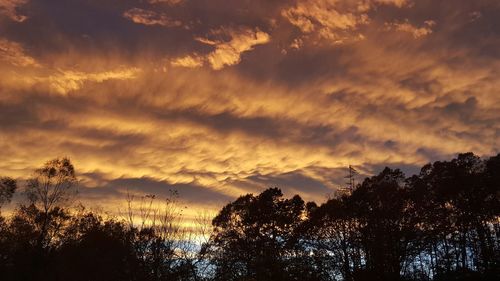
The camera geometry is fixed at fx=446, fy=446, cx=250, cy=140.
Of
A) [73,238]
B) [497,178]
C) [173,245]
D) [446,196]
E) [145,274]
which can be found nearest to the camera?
[145,274]

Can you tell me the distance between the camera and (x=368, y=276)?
33.3 m

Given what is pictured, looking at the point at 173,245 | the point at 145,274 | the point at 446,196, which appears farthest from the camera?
the point at 446,196

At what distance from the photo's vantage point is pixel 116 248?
38.5m

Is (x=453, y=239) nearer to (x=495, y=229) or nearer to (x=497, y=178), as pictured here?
(x=495, y=229)

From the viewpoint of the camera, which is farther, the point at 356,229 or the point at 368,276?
the point at 356,229

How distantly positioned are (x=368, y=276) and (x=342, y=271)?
137 inches

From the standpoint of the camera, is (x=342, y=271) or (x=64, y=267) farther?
(x=64, y=267)

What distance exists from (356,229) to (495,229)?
14.3 meters

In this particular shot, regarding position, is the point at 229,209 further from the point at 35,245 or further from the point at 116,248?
the point at 35,245

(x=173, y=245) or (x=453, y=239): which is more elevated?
(x=453, y=239)

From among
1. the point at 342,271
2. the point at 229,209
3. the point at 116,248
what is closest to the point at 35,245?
the point at 116,248

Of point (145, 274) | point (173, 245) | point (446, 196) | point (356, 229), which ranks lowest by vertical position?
point (145, 274)

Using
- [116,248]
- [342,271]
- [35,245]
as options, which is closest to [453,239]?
[342,271]

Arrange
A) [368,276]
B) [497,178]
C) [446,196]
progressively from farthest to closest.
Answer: [446,196], [497,178], [368,276]
